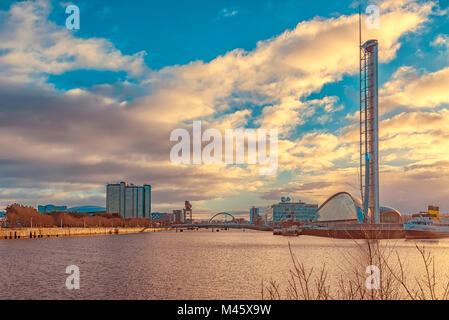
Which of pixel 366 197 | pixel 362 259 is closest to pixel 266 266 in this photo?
pixel 362 259

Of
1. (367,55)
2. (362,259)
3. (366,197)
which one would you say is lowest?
(362,259)

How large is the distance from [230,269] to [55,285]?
25370mm
